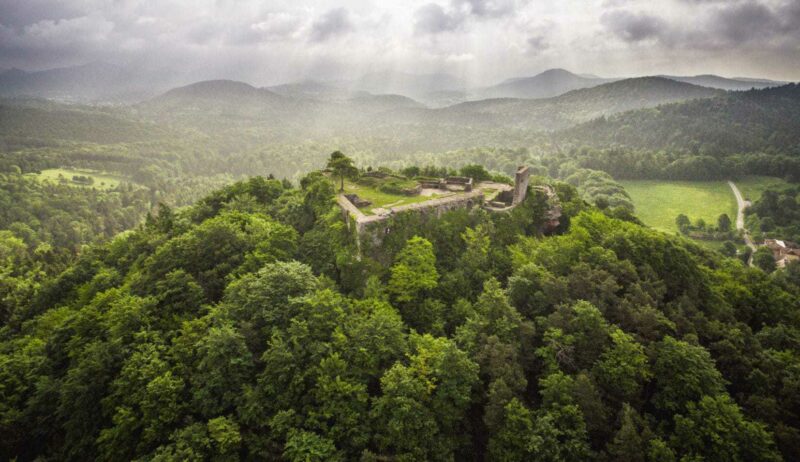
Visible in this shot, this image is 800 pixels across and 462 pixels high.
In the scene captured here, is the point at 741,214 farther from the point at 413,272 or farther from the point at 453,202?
the point at 413,272

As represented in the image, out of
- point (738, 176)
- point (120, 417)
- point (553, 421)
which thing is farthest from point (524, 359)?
point (738, 176)

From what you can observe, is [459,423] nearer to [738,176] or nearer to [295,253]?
[295,253]

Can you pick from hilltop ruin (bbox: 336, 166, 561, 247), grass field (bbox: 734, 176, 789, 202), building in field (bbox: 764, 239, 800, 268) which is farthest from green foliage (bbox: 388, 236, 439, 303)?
grass field (bbox: 734, 176, 789, 202)

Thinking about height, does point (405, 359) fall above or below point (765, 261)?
above

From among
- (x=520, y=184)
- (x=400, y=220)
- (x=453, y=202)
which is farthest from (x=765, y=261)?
(x=400, y=220)

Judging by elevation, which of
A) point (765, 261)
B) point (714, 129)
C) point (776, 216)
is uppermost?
point (714, 129)

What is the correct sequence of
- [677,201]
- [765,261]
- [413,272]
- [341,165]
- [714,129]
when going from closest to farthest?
[413,272] → [341,165] → [765,261] → [677,201] → [714,129]
